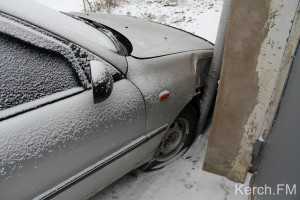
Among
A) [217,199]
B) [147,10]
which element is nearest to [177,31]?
[217,199]

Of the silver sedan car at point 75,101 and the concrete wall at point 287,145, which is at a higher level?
the concrete wall at point 287,145

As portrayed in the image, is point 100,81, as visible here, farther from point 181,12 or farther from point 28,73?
point 181,12

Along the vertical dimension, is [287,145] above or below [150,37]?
above

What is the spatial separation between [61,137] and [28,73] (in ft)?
1.20

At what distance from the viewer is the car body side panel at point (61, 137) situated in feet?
5.30

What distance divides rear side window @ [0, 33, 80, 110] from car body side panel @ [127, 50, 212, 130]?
478 millimetres

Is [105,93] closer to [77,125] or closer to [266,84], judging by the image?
[77,125]

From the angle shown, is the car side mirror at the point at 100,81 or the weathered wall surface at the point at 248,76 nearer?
the car side mirror at the point at 100,81

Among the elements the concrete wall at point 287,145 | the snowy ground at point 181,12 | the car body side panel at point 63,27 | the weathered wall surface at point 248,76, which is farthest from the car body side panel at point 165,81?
the snowy ground at point 181,12

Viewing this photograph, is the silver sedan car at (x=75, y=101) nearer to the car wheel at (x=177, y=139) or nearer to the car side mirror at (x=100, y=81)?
the car side mirror at (x=100, y=81)

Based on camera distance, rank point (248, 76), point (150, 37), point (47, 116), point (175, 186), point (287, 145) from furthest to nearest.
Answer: point (150, 37), point (175, 186), point (248, 76), point (47, 116), point (287, 145)

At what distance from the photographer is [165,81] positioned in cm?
242

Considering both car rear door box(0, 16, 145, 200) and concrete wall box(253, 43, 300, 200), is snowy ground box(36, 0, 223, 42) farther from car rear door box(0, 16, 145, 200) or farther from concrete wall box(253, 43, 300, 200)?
concrete wall box(253, 43, 300, 200)

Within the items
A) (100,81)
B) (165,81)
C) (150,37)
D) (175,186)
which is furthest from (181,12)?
(100,81)
